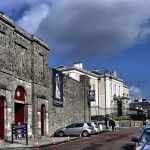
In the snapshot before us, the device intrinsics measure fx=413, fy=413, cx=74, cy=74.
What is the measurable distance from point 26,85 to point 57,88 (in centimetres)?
892

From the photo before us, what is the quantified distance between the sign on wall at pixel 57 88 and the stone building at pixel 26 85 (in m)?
0.46

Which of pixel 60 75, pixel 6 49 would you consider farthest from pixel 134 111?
pixel 6 49

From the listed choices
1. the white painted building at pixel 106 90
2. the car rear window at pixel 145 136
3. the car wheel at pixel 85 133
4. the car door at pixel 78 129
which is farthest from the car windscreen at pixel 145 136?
the white painted building at pixel 106 90

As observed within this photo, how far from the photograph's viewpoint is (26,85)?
35656 millimetres

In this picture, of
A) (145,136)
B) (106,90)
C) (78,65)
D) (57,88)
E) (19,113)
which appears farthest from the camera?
(106,90)

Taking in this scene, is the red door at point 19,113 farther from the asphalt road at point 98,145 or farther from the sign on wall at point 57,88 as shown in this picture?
the sign on wall at point 57,88

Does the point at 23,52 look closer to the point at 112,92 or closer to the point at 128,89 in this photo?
the point at 112,92

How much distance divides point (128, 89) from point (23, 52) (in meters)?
93.7

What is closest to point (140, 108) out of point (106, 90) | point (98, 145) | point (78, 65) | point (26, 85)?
point (106, 90)

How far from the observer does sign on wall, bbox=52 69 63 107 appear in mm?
43406

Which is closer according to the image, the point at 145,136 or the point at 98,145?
the point at 145,136

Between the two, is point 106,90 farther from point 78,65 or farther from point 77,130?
point 77,130

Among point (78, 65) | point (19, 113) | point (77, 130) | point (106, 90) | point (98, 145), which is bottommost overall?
point (98, 145)

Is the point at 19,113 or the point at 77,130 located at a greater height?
the point at 19,113
